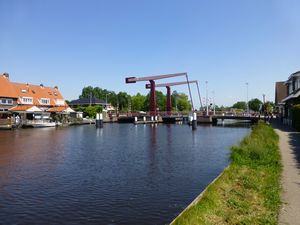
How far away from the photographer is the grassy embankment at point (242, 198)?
31.7 feet

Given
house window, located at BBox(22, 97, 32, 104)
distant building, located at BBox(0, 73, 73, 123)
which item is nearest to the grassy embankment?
distant building, located at BBox(0, 73, 73, 123)

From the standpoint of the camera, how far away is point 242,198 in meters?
12.1

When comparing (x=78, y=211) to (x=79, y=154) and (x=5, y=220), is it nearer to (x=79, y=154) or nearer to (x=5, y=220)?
(x=5, y=220)

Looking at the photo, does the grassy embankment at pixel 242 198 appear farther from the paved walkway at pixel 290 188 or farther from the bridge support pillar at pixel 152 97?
the bridge support pillar at pixel 152 97

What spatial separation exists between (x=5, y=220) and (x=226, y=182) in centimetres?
862

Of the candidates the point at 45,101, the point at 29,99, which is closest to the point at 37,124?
the point at 29,99

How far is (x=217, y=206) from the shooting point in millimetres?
10859

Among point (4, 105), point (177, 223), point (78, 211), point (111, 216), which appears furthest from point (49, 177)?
point (4, 105)

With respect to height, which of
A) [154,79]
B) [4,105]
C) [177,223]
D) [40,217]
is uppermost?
[154,79]

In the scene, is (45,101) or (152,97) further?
(152,97)

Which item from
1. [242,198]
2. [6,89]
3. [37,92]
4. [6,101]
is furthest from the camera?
[37,92]

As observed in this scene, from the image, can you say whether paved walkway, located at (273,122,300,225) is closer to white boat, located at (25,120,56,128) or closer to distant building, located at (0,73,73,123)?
white boat, located at (25,120,56,128)

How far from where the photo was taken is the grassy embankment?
966 centimetres

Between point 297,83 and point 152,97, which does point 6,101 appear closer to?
point 152,97
